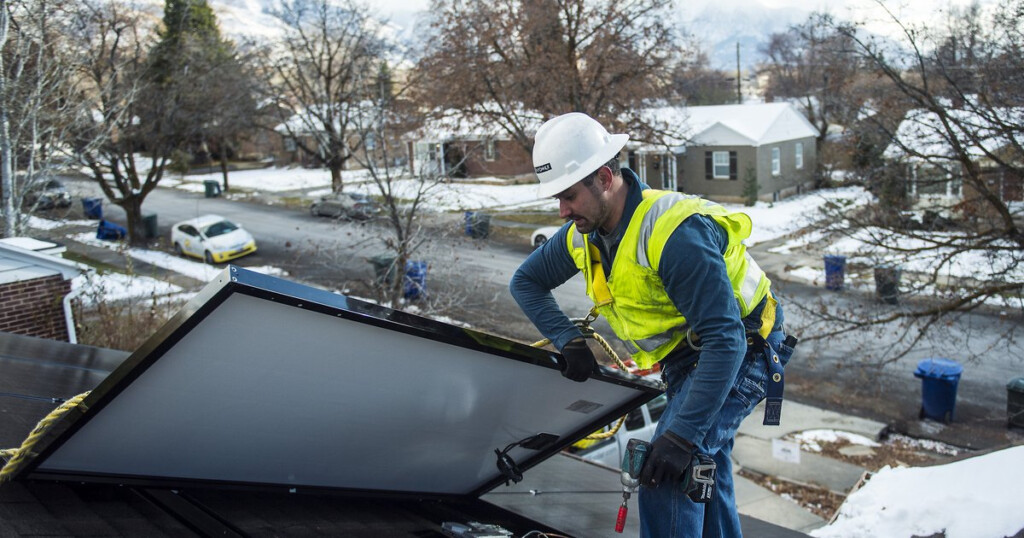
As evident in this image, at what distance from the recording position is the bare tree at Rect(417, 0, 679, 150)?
2272 centimetres

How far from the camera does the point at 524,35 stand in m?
23.4

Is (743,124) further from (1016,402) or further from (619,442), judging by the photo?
(619,442)

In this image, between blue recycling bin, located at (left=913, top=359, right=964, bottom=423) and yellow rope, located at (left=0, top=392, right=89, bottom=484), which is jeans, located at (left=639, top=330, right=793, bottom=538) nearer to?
yellow rope, located at (left=0, top=392, right=89, bottom=484)

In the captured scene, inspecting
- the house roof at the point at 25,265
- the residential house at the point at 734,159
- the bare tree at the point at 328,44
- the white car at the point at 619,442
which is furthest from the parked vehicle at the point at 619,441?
the residential house at the point at 734,159

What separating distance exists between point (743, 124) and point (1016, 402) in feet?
78.8

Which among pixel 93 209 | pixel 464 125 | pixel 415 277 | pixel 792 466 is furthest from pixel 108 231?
pixel 792 466

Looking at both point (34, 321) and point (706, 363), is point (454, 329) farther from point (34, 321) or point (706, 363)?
point (34, 321)

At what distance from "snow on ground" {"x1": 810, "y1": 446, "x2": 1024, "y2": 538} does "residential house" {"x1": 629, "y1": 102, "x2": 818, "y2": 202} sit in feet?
87.4

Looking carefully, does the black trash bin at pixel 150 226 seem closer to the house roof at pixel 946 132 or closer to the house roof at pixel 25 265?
the house roof at pixel 25 265

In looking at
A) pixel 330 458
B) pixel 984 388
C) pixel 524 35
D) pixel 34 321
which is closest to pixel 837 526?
pixel 330 458

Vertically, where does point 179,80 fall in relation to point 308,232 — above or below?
above

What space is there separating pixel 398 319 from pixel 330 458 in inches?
31.5

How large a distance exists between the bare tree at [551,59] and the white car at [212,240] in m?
7.32

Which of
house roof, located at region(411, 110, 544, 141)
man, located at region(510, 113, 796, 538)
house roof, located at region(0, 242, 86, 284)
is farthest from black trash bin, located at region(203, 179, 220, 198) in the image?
man, located at region(510, 113, 796, 538)
